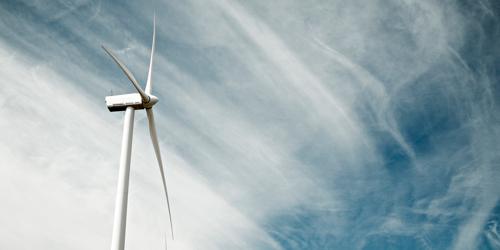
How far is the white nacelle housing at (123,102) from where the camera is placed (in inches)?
1314

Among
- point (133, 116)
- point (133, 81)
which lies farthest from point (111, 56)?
point (133, 116)

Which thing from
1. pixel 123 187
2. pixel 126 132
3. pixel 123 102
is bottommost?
pixel 123 187

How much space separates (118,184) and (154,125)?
27.0ft

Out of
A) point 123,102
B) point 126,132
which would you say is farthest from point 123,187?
point 123,102

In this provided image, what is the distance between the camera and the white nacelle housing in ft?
109

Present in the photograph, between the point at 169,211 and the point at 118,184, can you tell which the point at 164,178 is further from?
the point at 118,184

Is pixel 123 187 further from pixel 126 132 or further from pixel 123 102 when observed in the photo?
pixel 123 102

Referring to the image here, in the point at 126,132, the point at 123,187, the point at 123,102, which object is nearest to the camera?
the point at 123,187

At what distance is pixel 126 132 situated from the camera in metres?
31.5

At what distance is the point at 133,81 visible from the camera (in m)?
31.5

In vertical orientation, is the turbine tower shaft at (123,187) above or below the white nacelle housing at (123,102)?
below

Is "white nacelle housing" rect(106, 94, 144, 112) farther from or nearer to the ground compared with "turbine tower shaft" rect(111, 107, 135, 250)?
farther from the ground

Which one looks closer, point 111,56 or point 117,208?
point 117,208

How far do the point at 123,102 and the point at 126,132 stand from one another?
139 inches
